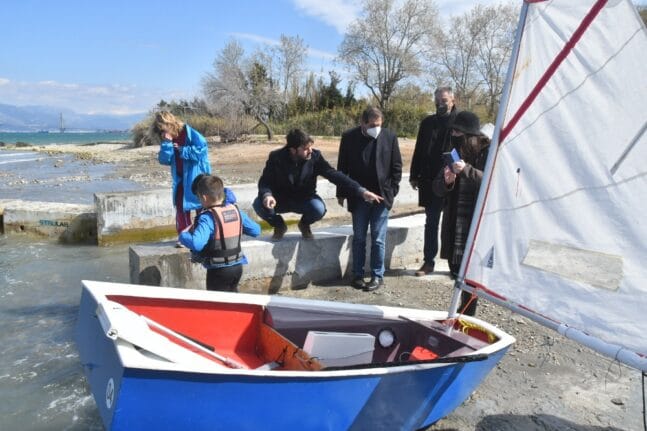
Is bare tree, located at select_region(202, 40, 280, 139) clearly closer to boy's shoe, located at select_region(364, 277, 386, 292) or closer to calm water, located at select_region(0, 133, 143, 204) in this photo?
calm water, located at select_region(0, 133, 143, 204)

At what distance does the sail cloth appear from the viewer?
7.79ft

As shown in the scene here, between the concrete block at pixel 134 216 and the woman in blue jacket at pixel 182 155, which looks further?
the concrete block at pixel 134 216

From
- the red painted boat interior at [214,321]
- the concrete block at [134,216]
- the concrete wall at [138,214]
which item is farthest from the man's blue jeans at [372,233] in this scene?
the concrete block at [134,216]

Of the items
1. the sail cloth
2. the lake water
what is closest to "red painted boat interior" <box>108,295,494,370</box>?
the sail cloth

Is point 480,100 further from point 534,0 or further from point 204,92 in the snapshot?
point 534,0

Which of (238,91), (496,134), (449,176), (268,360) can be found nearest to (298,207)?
(449,176)

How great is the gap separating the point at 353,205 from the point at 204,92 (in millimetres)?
24954

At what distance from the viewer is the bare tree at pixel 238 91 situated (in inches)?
1078

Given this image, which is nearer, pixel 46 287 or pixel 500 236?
pixel 500 236

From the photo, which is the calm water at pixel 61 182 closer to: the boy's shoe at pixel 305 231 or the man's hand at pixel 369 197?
the boy's shoe at pixel 305 231

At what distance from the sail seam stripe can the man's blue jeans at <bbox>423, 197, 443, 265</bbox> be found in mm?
2717

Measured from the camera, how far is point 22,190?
14375mm

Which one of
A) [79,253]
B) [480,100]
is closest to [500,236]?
[79,253]

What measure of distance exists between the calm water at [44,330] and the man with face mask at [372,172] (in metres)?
2.86
